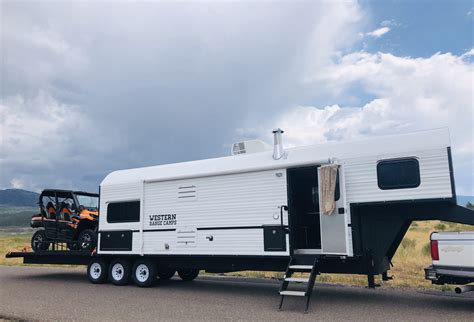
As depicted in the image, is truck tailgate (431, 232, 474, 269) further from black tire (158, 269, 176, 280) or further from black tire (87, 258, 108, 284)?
black tire (87, 258, 108, 284)

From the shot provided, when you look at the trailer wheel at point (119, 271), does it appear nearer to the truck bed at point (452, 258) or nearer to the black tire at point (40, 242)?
the black tire at point (40, 242)

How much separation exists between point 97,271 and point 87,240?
3.72 ft

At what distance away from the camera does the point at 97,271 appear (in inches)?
500

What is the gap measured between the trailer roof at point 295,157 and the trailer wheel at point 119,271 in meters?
2.34

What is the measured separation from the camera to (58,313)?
830 centimetres

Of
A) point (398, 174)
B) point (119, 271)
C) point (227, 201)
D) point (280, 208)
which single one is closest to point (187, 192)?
point (227, 201)

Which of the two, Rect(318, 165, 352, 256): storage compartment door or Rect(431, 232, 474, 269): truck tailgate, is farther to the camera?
Rect(318, 165, 352, 256): storage compartment door

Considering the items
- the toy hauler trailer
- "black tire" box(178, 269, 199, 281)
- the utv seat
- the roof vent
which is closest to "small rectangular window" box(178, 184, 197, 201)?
the toy hauler trailer

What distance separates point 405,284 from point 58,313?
8821 mm

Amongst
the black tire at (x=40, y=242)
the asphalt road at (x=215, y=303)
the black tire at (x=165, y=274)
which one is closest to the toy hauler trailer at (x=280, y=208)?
the black tire at (x=165, y=274)

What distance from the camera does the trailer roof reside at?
871 centimetres

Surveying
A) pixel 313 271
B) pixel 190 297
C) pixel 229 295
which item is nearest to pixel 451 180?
pixel 313 271

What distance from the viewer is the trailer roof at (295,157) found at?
871 cm

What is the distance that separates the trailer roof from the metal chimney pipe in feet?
0.42
